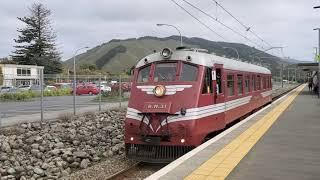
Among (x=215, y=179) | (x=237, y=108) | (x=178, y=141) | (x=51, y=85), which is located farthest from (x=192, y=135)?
(x=51, y=85)

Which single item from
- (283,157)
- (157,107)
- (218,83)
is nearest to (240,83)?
(218,83)

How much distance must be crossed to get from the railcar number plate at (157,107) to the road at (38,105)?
28.5ft

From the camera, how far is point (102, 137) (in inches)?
712

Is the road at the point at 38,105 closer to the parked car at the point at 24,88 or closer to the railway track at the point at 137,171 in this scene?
the parked car at the point at 24,88

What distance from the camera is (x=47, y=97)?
2339 cm

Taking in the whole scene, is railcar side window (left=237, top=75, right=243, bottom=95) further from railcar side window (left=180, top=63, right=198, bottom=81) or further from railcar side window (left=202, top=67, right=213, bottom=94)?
railcar side window (left=180, top=63, right=198, bottom=81)

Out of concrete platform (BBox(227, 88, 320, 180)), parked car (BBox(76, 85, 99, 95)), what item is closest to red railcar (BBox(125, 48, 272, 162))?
concrete platform (BBox(227, 88, 320, 180))

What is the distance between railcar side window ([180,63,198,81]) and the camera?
12.8 metres

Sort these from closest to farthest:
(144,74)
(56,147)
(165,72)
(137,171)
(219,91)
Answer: (137,171) → (165,72) → (144,74) → (219,91) → (56,147)

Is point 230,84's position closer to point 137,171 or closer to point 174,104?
point 174,104

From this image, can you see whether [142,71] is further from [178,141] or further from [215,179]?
[215,179]

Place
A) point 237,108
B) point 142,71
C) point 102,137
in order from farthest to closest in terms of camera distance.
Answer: point 102,137
point 237,108
point 142,71

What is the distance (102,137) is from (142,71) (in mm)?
5297

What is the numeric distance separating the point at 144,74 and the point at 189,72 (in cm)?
135
